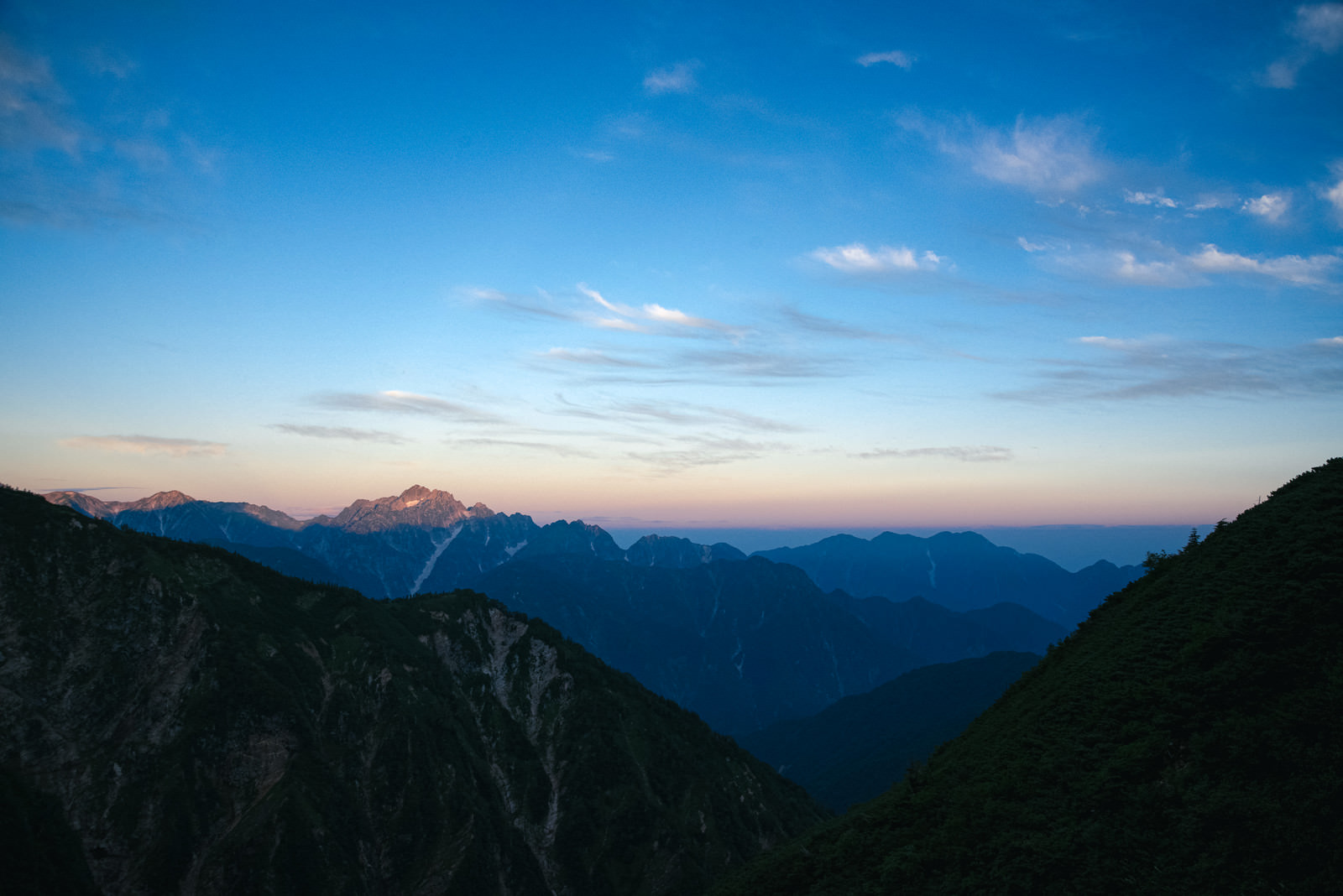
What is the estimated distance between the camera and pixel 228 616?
406 feet

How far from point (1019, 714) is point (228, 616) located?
13746 cm

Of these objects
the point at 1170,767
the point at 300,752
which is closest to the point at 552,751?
the point at 300,752

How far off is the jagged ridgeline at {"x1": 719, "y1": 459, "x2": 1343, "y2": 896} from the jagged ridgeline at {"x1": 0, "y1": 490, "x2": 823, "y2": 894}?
306 feet

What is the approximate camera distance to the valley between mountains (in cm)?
3027

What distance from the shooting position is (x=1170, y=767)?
31.5m

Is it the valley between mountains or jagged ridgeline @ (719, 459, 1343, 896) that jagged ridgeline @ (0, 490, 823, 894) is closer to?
the valley between mountains

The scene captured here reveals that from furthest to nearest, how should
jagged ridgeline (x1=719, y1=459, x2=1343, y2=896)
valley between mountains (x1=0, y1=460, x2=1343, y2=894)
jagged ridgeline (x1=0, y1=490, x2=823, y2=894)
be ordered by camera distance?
1. jagged ridgeline (x1=0, y1=490, x2=823, y2=894)
2. valley between mountains (x1=0, y1=460, x2=1343, y2=894)
3. jagged ridgeline (x1=719, y1=459, x2=1343, y2=896)

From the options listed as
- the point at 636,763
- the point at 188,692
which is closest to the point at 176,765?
the point at 188,692

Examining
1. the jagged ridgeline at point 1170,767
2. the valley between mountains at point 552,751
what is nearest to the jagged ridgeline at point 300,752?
the valley between mountains at point 552,751

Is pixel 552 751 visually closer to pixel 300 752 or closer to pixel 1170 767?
pixel 300 752

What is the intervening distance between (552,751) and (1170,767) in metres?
141

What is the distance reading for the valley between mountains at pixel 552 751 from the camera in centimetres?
3027

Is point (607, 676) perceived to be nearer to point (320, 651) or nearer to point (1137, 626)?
point (320, 651)

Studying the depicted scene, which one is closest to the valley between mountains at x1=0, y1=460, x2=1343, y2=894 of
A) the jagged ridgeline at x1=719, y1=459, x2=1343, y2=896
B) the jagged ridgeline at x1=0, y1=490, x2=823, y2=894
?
the jagged ridgeline at x1=719, y1=459, x2=1343, y2=896
